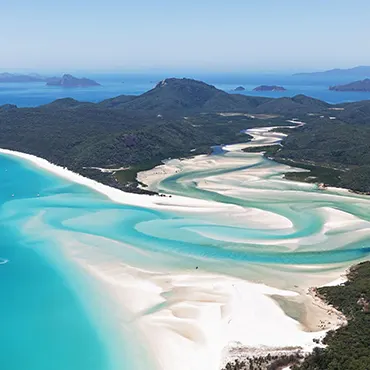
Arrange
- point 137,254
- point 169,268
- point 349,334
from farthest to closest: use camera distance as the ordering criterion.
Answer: point 137,254 < point 169,268 < point 349,334

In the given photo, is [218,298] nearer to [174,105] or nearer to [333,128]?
[333,128]

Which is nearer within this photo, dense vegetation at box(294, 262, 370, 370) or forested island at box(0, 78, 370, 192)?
dense vegetation at box(294, 262, 370, 370)

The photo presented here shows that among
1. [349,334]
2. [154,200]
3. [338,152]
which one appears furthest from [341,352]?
[338,152]

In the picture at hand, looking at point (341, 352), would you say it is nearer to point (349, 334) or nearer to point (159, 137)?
point (349, 334)

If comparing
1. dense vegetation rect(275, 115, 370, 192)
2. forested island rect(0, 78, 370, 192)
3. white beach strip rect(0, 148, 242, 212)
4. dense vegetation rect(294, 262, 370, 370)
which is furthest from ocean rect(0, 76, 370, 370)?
forested island rect(0, 78, 370, 192)

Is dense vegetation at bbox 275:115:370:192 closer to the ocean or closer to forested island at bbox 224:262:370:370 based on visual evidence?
the ocean

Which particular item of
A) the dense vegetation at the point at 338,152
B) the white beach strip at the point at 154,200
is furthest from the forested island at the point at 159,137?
the white beach strip at the point at 154,200

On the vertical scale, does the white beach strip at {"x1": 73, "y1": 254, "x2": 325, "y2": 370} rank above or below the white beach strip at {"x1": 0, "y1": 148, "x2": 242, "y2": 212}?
below
